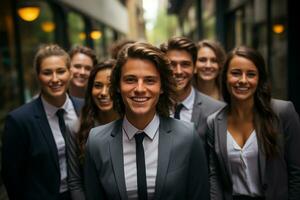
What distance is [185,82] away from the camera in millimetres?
3555

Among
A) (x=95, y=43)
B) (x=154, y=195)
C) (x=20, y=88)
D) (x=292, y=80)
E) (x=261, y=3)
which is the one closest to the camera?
(x=154, y=195)

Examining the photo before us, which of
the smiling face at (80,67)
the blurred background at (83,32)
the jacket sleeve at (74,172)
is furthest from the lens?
the blurred background at (83,32)

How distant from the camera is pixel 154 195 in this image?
2.26 metres

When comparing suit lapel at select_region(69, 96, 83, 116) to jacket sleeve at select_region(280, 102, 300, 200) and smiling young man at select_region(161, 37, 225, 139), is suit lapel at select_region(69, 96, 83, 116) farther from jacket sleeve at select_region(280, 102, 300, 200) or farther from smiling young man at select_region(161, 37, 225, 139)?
jacket sleeve at select_region(280, 102, 300, 200)

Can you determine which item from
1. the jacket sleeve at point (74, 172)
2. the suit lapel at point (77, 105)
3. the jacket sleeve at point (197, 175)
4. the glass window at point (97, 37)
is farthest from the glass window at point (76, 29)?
the jacket sleeve at point (197, 175)

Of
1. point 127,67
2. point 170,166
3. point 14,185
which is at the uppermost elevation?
point 127,67

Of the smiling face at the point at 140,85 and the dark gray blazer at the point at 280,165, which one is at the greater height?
the smiling face at the point at 140,85

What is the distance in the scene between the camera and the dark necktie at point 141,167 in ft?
7.43

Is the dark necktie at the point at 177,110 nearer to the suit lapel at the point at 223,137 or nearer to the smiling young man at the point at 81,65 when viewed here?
the suit lapel at the point at 223,137

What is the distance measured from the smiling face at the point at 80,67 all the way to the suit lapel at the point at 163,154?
7.86 ft

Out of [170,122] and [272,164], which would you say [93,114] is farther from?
[272,164]

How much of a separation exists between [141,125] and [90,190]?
0.52m

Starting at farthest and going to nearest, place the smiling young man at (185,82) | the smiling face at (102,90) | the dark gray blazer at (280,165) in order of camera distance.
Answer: the smiling young man at (185,82) → the smiling face at (102,90) → the dark gray blazer at (280,165)

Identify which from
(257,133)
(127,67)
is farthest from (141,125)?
(257,133)
